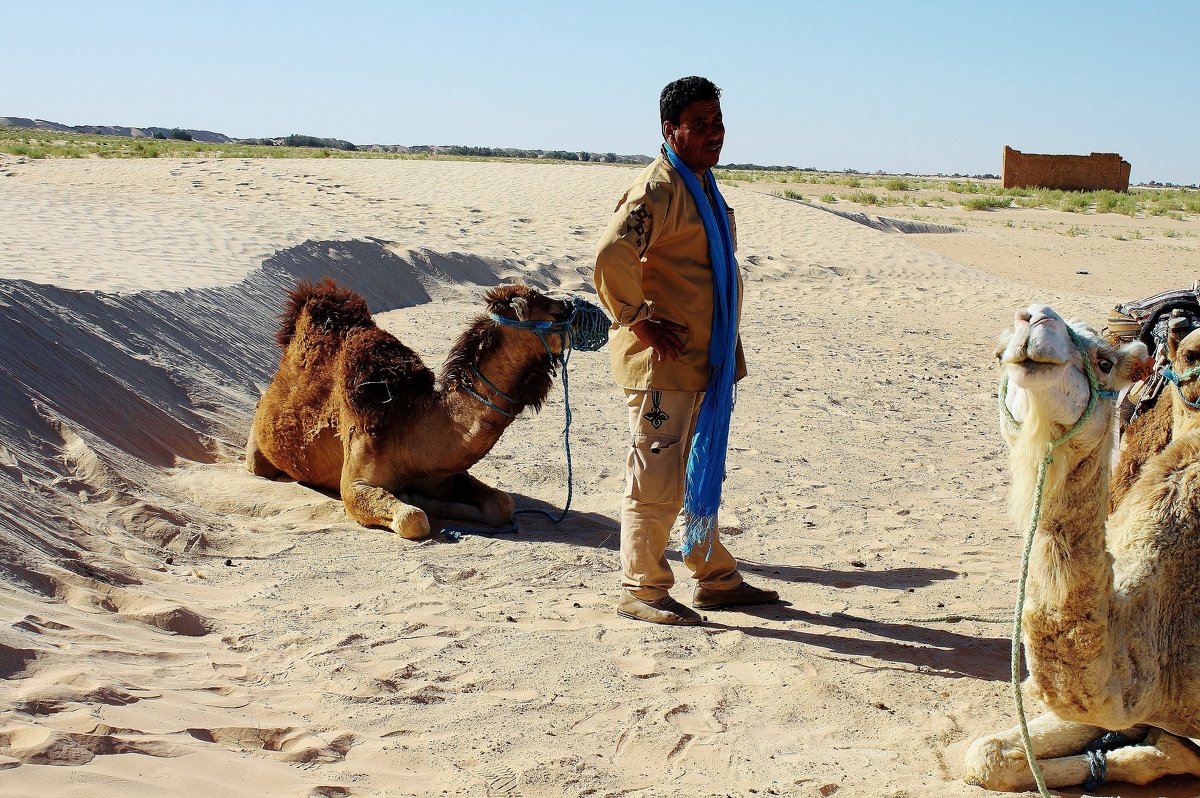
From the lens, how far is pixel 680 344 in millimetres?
4738

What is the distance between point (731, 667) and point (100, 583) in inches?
108

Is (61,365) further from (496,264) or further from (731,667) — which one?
(496,264)

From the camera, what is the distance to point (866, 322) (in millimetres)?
14805

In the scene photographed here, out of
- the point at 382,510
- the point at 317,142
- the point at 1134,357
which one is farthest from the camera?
the point at 317,142

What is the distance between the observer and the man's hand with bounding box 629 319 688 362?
468 cm

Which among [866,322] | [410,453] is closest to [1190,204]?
[866,322]

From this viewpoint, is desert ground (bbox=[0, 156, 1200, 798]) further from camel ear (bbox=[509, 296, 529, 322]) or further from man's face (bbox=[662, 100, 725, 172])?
man's face (bbox=[662, 100, 725, 172])

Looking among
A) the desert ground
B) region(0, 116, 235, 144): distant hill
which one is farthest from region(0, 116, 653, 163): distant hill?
the desert ground

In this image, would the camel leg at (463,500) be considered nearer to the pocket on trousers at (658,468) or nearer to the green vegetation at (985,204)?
the pocket on trousers at (658,468)

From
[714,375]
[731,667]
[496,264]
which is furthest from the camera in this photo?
[496,264]

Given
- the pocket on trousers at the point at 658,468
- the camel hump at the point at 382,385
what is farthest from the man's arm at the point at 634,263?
the camel hump at the point at 382,385

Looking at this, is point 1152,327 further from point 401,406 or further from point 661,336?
point 401,406

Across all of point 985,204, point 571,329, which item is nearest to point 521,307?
point 571,329

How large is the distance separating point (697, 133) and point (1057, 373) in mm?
2592
